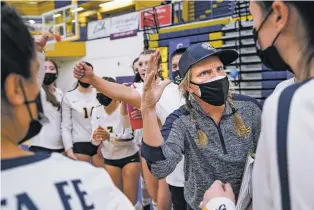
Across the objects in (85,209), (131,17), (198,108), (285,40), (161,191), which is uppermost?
(131,17)

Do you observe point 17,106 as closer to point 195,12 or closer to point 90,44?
point 195,12

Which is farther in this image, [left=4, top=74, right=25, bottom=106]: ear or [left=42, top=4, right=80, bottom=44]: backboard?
[left=42, top=4, right=80, bottom=44]: backboard

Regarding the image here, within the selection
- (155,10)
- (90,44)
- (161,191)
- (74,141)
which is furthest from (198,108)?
(90,44)

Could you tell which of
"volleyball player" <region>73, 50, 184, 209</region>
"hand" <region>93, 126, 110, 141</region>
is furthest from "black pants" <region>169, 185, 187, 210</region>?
"hand" <region>93, 126, 110, 141</region>

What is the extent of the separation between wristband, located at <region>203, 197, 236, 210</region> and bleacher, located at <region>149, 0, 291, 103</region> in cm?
671

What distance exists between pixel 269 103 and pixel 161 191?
2.34m

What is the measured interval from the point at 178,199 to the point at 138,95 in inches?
29.6

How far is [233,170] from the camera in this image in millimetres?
1784

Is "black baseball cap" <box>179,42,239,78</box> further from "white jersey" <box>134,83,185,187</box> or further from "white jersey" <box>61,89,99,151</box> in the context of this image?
"white jersey" <box>61,89,99,151</box>

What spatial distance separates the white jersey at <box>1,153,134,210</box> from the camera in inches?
32.2

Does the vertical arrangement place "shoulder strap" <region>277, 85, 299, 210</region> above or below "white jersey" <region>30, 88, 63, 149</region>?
above

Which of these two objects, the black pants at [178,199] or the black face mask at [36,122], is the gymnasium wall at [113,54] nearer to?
the black pants at [178,199]

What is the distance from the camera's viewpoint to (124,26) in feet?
42.5

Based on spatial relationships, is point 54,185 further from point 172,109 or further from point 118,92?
point 172,109
